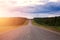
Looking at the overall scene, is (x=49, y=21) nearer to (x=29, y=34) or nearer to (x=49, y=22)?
(x=49, y=22)

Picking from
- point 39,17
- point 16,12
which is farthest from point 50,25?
point 16,12

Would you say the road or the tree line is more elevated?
the tree line

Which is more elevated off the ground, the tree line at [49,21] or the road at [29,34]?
the tree line at [49,21]

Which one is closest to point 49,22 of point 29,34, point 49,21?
point 49,21

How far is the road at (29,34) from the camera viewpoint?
151cm

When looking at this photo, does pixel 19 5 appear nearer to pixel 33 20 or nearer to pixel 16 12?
pixel 16 12

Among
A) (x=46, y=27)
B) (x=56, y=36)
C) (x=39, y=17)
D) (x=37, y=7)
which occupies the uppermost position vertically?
(x=37, y=7)

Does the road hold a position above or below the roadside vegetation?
below

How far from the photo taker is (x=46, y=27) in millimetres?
1541

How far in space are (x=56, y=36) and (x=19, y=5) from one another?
1.82 feet

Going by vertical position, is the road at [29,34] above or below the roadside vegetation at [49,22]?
below

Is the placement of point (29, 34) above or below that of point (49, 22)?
below

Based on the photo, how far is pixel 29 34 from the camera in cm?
152

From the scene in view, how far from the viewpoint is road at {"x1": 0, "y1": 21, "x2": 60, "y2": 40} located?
4.95ft
